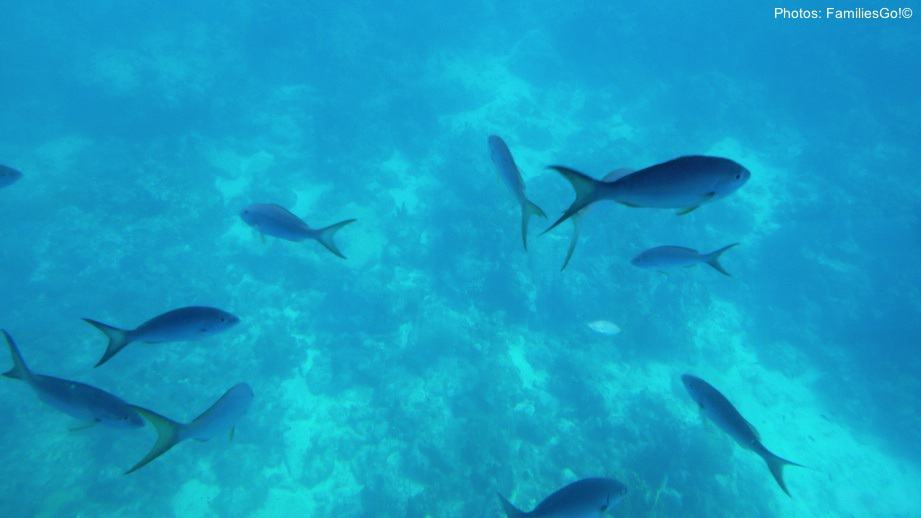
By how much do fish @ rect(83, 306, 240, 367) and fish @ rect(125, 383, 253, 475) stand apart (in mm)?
666

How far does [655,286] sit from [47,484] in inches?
721

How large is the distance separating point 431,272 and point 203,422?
39.0ft

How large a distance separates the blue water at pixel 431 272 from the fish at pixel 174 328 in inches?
309

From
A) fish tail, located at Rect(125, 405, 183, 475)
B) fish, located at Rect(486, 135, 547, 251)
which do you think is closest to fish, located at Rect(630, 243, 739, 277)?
fish, located at Rect(486, 135, 547, 251)

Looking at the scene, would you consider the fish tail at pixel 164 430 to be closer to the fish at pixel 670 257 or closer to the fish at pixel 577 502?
the fish at pixel 577 502

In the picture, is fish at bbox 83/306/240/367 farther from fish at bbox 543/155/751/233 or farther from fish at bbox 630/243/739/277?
fish at bbox 630/243/739/277

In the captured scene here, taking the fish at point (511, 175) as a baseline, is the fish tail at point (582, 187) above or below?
above

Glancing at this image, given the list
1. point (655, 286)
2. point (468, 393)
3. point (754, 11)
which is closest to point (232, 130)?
point (468, 393)

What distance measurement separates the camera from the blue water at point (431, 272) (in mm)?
10680

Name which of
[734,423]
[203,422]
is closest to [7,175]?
[203,422]

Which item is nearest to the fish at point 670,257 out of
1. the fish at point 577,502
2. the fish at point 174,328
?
the fish at point 577,502

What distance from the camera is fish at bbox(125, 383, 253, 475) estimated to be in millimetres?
3299

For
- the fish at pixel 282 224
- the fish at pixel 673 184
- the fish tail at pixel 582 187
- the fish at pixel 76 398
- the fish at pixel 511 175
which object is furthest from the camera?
the fish at pixel 282 224

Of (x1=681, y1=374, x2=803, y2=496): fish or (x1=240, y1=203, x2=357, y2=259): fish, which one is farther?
(x1=240, y1=203, x2=357, y2=259): fish
